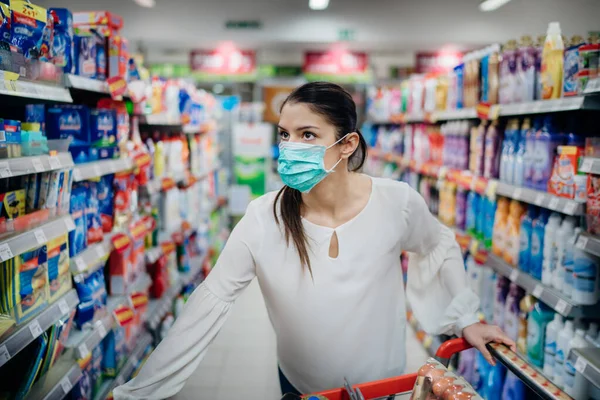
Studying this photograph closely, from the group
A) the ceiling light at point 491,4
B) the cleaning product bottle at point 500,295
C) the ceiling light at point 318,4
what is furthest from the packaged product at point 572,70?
the ceiling light at point 491,4

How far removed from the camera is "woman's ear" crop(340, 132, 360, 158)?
5.85ft

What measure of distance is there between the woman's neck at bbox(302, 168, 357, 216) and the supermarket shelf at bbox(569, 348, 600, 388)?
111 centimetres

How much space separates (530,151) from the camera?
9.04 ft

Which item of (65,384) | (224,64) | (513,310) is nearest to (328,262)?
(65,384)

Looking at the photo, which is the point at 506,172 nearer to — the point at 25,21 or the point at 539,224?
the point at 539,224

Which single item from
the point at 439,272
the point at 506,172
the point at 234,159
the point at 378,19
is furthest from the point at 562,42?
the point at 378,19

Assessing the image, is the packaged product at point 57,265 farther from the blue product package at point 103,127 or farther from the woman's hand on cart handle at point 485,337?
the woman's hand on cart handle at point 485,337

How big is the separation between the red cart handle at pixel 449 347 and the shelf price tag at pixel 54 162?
156 cm

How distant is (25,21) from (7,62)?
0.24 metres

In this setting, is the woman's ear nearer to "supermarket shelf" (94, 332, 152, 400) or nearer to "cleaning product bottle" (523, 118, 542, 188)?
"cleaning product bottle" (523, 118, 542, 188)

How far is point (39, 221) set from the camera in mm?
2016

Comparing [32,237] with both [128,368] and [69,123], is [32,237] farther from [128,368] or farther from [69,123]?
[128,368]

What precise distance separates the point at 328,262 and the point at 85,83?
153 cm

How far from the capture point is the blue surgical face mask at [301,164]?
1690 millimetres
